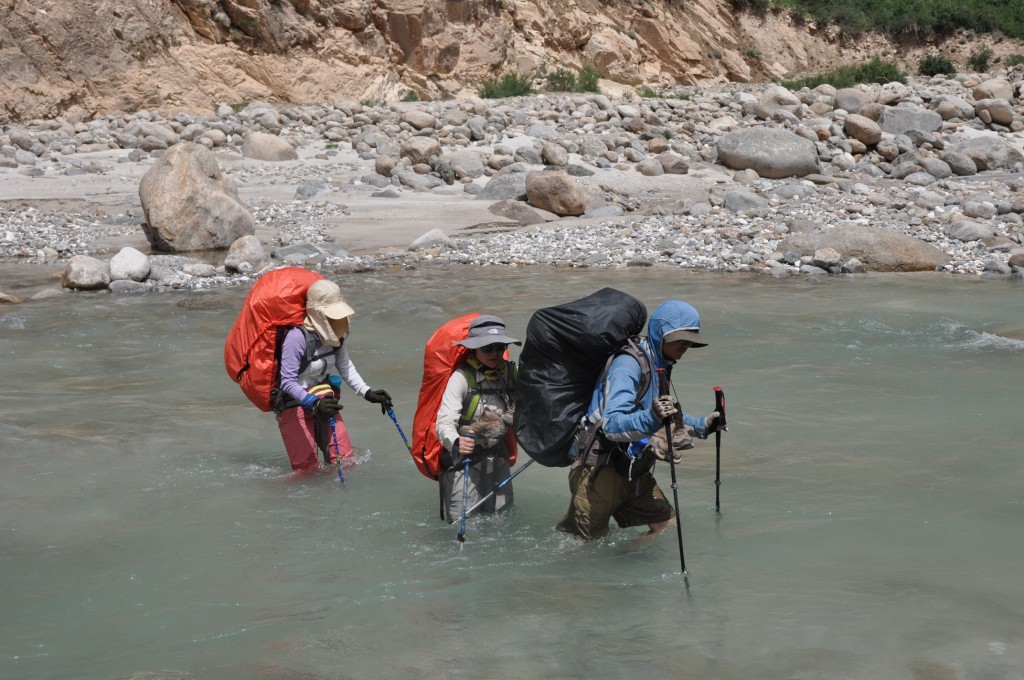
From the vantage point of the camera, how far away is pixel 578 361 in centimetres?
472

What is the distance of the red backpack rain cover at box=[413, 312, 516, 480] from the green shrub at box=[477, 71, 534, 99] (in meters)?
22.6

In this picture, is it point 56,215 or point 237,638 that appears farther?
point 56,215

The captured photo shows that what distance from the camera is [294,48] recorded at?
26391 millimetres

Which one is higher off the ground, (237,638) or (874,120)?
(874,120)

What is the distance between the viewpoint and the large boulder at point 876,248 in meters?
14.2

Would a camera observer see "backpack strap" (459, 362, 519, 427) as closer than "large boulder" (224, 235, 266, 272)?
Yes

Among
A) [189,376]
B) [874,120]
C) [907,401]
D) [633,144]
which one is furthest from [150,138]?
[907,401]

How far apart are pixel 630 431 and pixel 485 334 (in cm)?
104

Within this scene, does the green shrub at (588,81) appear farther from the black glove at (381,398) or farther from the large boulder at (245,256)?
the black glove at (381,398)

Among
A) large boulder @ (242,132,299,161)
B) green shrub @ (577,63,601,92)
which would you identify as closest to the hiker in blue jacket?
large boulder @ (242,132,299,161)

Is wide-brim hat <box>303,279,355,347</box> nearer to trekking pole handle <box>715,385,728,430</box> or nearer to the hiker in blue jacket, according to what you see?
the hiker in blue jacket

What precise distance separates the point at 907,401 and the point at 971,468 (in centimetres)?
161

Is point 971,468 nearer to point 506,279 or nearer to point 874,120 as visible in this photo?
point 506,279

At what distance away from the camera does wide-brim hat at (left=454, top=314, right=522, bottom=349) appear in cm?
504
